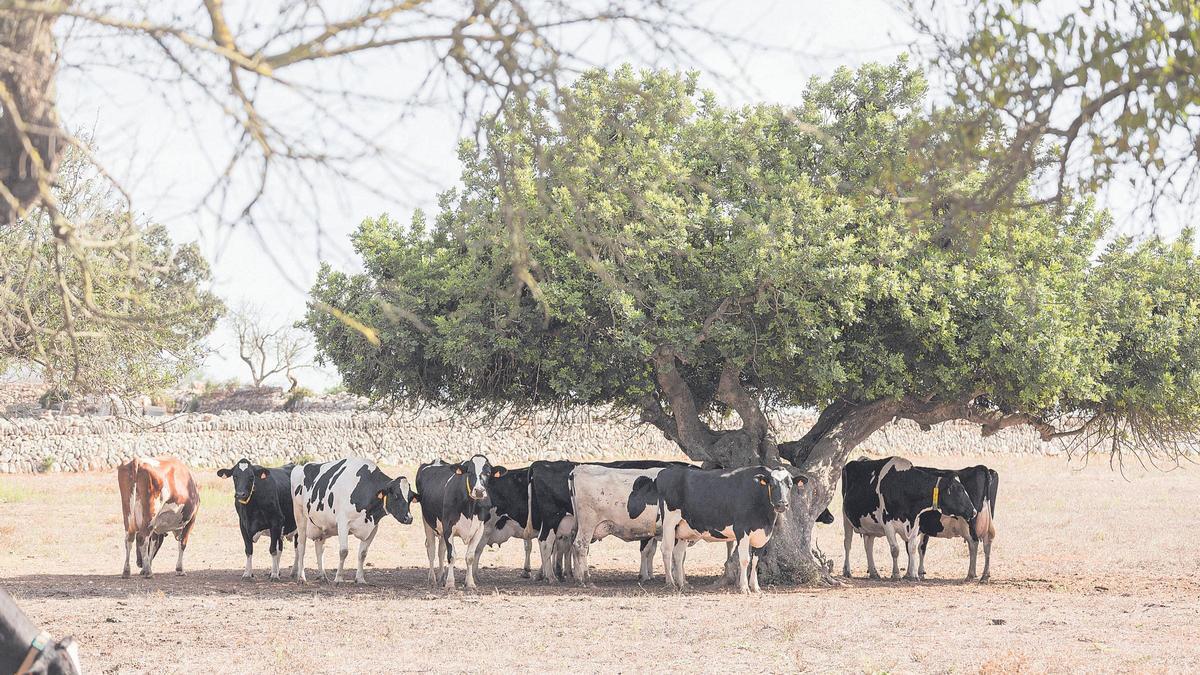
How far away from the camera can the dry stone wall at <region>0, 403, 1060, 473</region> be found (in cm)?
3528

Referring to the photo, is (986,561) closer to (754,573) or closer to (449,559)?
(754,573)

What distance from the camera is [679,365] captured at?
17.0 metres

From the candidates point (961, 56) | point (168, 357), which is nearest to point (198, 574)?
point (168, 357)

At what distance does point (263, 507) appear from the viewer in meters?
17.4

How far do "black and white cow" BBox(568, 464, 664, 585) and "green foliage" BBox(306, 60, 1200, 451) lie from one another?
1.18 metres

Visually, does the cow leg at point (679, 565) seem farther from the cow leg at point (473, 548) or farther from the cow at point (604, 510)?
the cow leg at point (473, 548)

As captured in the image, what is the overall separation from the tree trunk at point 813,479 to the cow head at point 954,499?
143 cm

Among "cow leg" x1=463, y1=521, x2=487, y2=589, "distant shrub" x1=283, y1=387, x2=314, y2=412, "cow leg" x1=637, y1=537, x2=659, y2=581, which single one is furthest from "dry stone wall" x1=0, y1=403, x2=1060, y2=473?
"cow leg" x1=463, y1=521, x2=487, y2=589

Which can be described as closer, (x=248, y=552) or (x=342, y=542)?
(x=342, y=542)

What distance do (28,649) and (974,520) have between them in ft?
48.4

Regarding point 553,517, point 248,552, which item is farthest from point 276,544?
point 553,517

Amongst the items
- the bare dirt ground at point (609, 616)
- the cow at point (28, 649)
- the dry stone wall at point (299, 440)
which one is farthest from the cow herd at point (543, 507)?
the dry stone wall at point (299, 440)

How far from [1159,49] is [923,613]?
8.79 m

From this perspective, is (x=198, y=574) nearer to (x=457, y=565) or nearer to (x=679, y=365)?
(x=457, y=565)
